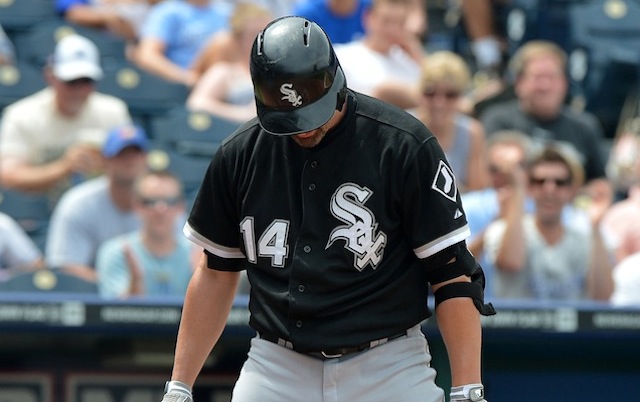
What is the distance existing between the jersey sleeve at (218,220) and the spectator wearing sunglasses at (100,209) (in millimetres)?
2852

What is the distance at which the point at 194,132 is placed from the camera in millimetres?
7512

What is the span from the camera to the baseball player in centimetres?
333

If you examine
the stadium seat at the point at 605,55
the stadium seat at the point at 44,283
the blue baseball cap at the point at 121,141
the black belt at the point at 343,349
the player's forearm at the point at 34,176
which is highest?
the stadium seat at the point at 605,55

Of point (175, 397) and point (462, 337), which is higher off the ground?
point (462, 337)

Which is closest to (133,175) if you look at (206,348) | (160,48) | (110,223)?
(110,223)

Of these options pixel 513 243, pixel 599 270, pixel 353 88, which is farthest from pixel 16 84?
pixel 599 270

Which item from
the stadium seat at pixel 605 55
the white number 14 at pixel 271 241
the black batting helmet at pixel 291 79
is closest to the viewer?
the black batting helmet at pixel 291 79

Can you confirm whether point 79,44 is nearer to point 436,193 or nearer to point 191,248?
point 191,248

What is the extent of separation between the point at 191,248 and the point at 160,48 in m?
2.61

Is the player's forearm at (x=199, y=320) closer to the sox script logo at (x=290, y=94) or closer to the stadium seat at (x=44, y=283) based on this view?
the sox script logo at (x=290, y=94)

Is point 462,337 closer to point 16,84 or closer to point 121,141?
point 121,141

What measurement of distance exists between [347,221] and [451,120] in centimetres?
374

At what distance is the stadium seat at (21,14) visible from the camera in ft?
28.0

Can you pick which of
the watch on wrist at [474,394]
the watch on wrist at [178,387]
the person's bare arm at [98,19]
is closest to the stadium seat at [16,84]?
the person's bare arm at [98,19]
